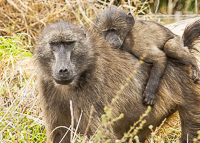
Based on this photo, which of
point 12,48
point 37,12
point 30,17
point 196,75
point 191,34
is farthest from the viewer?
point 37,12

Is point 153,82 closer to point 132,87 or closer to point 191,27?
point 132,87

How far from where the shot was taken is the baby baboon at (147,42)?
10.2 feet

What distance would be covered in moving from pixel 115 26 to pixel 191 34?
86 centimetres

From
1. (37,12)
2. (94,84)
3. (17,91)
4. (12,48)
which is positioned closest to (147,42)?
(94,84)

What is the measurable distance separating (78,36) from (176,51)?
995mm

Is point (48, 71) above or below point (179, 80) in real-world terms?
above

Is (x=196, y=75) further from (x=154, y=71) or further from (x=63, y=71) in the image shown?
(x=63, y=71)

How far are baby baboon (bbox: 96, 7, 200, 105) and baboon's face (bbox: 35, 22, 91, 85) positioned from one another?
1.35 ft

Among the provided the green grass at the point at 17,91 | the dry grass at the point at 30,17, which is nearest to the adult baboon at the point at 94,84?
the green grass at the point at 17,91

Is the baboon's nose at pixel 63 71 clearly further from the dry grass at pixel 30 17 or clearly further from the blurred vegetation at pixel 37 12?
the blurred vegetation at pixel 37 12

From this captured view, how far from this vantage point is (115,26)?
3182mm

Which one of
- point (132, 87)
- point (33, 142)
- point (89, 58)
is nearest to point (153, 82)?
point (132, 87)

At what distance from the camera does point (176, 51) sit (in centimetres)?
313

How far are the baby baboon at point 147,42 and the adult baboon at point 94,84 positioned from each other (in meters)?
0.09
